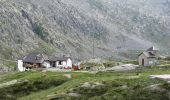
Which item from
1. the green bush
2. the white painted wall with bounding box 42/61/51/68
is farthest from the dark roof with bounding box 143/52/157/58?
the green bush

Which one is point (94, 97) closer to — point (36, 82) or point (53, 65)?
point (36, 82)

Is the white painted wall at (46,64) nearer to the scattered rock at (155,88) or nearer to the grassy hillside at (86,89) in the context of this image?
the grassy hillside at (86,89)

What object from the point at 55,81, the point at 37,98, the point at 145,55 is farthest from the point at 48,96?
the point at 145,55

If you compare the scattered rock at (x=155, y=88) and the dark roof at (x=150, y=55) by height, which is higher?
the dark roof at (x=150, y=55)

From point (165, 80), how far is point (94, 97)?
15089 mm

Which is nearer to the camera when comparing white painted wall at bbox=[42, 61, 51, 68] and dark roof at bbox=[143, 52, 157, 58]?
dark roof at bbox=[143, 52, 157, 58]

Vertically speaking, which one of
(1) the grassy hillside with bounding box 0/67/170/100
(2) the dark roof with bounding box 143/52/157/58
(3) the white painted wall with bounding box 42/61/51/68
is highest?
(2) the dark roof with bounding box 143/52/157/58

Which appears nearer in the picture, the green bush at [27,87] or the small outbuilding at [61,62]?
the green bush at [27,87]

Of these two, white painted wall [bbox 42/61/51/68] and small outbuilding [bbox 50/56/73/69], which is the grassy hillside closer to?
small outbuilding [bbox 50/56/73/69]

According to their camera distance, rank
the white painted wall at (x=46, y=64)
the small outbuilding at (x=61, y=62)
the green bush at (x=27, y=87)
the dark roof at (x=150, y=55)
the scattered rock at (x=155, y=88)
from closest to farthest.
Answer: the scattered rock at (x=155, y=88), the green bush at (x=27, y=87), the dark roof at (x=150, y=55), the small outbuilding at (x=61, y=62), the white painted wall at (x=46, y=64)

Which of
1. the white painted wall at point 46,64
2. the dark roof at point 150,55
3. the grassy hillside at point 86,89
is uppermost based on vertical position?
the dark roof at point 150,55

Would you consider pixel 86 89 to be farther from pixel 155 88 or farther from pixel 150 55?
pixel 150 55

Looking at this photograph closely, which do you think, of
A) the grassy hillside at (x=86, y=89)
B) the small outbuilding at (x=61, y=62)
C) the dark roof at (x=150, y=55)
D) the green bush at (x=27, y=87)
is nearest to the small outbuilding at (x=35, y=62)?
the small outbuilding at (x=61, y=62)

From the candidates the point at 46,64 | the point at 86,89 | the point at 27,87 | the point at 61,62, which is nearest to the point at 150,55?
the point at 61,62
